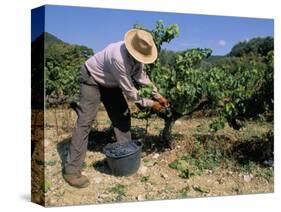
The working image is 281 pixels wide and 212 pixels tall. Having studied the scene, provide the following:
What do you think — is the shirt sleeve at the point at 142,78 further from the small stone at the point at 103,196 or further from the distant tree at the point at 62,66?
the small stone at the point at 103,196

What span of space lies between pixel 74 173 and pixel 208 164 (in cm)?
181

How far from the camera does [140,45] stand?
6.85 m

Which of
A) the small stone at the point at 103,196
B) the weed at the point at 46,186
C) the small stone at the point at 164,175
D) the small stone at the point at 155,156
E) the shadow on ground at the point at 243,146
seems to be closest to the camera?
the weed at the point at 46,186

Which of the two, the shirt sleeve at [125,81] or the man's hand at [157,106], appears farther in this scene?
the man's hand at [157,106]

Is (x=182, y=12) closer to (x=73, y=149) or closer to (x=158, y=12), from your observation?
(x=158, y=12)

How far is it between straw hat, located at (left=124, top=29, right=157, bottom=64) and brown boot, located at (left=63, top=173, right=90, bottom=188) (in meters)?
1.47

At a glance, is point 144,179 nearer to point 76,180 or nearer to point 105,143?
point 105,143

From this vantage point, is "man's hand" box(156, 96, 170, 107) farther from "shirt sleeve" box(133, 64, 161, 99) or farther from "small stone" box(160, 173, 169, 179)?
"small stone" box(160, 173, 169, 179)

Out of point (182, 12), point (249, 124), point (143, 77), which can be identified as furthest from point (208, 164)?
point (182, 12)

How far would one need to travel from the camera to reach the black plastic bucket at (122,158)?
690 cm

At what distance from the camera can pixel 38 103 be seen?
6711mm

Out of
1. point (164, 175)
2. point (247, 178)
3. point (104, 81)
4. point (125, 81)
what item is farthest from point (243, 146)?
point (104, 81)

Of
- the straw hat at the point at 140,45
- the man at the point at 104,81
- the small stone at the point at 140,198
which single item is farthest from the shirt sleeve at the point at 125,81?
the small stone at the point at 140,198

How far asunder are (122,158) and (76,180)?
22.6 inches
